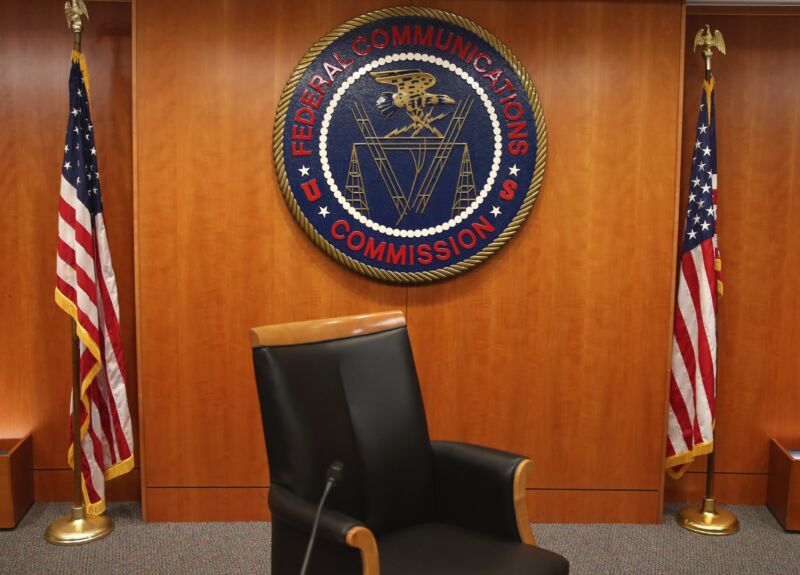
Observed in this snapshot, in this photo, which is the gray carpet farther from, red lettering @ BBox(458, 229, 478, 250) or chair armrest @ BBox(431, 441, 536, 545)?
red lettering @ BBox(458, 229, 478, 250)

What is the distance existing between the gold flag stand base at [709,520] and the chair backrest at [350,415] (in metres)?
1.53

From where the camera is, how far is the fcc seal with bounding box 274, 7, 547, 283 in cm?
316

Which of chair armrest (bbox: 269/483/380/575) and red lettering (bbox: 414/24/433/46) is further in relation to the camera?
red lettering (bbox: 414/24/433/46)

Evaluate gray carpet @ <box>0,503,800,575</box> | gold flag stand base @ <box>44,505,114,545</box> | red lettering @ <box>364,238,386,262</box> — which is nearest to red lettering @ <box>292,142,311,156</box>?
red lettering @ <box>364,238,386,262</box>

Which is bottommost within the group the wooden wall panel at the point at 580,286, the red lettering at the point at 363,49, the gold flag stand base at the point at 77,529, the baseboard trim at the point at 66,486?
the gold flag stand base at the point at 77,529

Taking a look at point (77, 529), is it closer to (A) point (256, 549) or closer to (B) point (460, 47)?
(A) point (256, 549)

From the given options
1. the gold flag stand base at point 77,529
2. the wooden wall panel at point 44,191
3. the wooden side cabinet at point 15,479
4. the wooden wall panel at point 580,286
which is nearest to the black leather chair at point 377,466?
the wooden wall panel at point 580,286

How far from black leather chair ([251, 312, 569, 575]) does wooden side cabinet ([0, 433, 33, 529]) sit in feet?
5.48

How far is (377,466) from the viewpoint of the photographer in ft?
7.52

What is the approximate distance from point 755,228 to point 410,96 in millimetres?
1653

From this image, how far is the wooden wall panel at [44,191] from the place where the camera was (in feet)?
11.1

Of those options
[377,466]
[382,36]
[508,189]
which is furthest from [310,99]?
[377,466]

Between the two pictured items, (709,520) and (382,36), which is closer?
(382,36)

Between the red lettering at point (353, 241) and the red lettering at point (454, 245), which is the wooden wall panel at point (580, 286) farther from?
the red lettering at point (353, 241)
